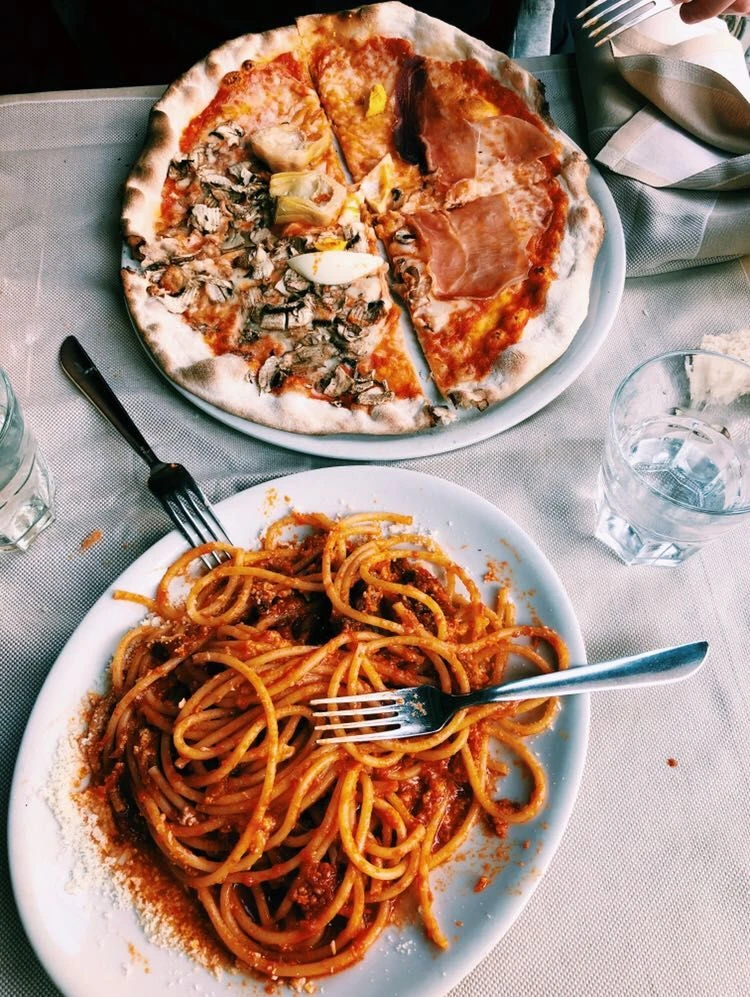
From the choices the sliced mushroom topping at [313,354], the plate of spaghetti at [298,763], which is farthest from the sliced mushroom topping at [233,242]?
the plate of spaghetti at [298,763]

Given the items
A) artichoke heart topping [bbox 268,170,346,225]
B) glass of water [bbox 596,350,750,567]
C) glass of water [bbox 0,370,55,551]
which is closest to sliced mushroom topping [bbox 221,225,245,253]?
artichoke heart topping [bbox 268,170,346,225]

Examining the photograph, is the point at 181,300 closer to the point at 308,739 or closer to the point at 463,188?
the point at 463,188

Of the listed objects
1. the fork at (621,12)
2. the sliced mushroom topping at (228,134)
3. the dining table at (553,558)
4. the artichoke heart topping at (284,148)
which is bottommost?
the dining table at (553,558)

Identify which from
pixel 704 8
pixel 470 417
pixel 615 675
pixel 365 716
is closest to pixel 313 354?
pixel 470 417

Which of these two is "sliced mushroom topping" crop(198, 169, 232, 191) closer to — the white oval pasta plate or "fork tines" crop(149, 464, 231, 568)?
the white oval pasta plate

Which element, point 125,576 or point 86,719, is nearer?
point 86,719

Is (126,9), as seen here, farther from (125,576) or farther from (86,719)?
(86,719)

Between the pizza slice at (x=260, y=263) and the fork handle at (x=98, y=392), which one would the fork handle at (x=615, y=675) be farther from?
the fork handle at (x=98, y=392)

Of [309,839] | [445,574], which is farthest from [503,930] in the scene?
[445,574]
